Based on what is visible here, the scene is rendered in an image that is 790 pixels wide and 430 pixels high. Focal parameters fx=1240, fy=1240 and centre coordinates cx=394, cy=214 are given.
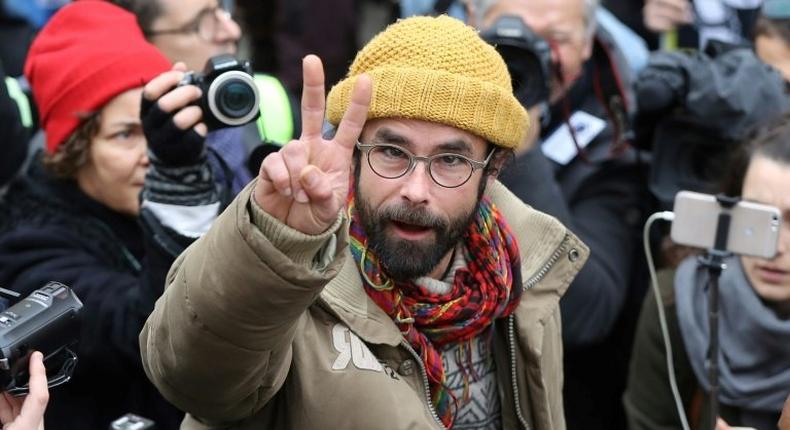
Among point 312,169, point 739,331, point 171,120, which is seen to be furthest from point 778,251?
point 312,169

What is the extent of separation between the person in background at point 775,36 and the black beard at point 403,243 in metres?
1.99

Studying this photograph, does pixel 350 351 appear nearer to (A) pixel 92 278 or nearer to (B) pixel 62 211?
(A) pixel 92 278

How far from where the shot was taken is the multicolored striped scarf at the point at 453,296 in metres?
2.44

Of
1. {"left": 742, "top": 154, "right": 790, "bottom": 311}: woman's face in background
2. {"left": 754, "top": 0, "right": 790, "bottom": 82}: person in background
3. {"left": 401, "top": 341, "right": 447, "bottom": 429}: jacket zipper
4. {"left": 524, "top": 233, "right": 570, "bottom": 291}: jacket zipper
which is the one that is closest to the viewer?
{"left": 401, "top": 341, "right": 447, "bottom": 429}: jacket zipper

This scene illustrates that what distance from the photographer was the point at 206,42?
3.73 m

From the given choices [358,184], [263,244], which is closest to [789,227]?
[358,184]

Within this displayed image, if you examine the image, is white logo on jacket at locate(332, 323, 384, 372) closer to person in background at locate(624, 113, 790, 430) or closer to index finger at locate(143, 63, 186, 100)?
index finger at locate(143, 63, 186, 100)

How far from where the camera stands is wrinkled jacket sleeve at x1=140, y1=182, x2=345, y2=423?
1.88 m

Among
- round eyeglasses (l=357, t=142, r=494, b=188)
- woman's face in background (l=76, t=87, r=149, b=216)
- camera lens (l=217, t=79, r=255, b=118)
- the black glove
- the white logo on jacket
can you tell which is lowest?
woman's face in background (l=76, t=87, r=149, b=216)

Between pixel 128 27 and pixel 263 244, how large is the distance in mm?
1693

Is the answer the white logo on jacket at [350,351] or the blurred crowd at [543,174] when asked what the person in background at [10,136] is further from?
the white logo on jacket at [350,351]

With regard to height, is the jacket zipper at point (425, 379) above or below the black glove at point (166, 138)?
below

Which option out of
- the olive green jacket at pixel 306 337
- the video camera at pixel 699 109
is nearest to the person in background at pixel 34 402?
the olive green jacket at pixel 306 337

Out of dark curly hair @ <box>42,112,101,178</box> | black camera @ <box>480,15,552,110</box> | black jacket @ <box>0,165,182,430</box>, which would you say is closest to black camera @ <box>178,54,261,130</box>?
black jacket @ <box>0,165,182,430</box>
